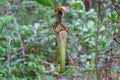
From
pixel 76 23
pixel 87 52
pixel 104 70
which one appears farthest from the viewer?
pixel 87 52

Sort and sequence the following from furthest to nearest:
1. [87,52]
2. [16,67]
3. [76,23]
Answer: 1. [87,52]
2. [76,23]
3. [16,67]

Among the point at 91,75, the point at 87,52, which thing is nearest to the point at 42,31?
the point at 87,52

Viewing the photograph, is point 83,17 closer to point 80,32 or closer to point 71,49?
point 80,32

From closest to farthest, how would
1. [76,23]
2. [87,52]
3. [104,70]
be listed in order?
[104,70]
[76,23]
[87,52]

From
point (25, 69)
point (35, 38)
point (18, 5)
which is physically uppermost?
point (18, 5)

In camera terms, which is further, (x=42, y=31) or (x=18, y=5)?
(x=18, y=5)

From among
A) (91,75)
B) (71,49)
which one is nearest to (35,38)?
(71,49)

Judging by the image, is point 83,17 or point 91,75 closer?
point 91,75

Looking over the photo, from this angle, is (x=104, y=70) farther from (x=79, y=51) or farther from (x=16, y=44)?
(x=16, y=44)

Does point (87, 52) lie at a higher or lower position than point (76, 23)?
lower
